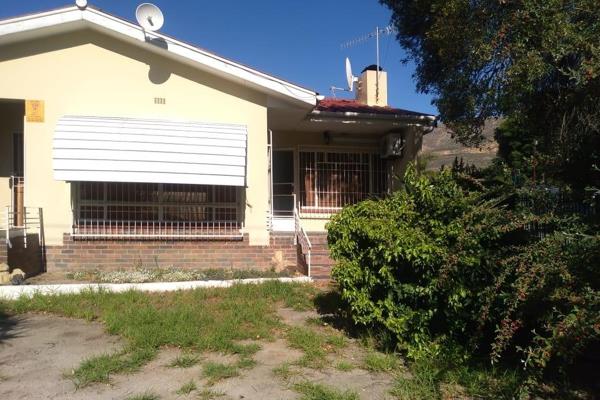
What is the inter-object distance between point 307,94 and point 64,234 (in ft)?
18.0

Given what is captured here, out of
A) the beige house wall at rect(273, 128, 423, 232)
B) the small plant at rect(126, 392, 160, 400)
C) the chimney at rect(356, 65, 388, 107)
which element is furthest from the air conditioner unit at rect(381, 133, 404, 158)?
the small plant at rect(126, 392, 160, 400)

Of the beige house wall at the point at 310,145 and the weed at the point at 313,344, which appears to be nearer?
the weed at the point at 313,344

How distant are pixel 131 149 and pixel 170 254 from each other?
2197 mm

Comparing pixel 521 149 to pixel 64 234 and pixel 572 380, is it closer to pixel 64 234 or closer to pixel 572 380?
pixel 572 380

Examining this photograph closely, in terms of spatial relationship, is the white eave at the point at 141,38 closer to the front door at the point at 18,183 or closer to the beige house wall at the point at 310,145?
the front door at the point at 18,183

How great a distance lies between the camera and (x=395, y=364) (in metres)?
5.04

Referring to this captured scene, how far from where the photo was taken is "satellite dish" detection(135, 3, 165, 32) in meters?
9.27

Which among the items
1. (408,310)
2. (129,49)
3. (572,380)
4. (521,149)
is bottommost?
(572,380)

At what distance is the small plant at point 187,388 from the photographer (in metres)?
4.35

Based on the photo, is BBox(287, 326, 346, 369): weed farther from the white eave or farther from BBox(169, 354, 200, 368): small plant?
the white eave

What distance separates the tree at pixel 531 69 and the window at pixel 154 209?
4.85 metres

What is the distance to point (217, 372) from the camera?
4.73 metres

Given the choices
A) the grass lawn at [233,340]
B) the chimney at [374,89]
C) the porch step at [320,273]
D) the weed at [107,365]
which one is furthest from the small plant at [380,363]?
the chimney at [374,89]

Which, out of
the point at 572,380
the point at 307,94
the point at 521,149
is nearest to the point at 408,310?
the point at 572,380
